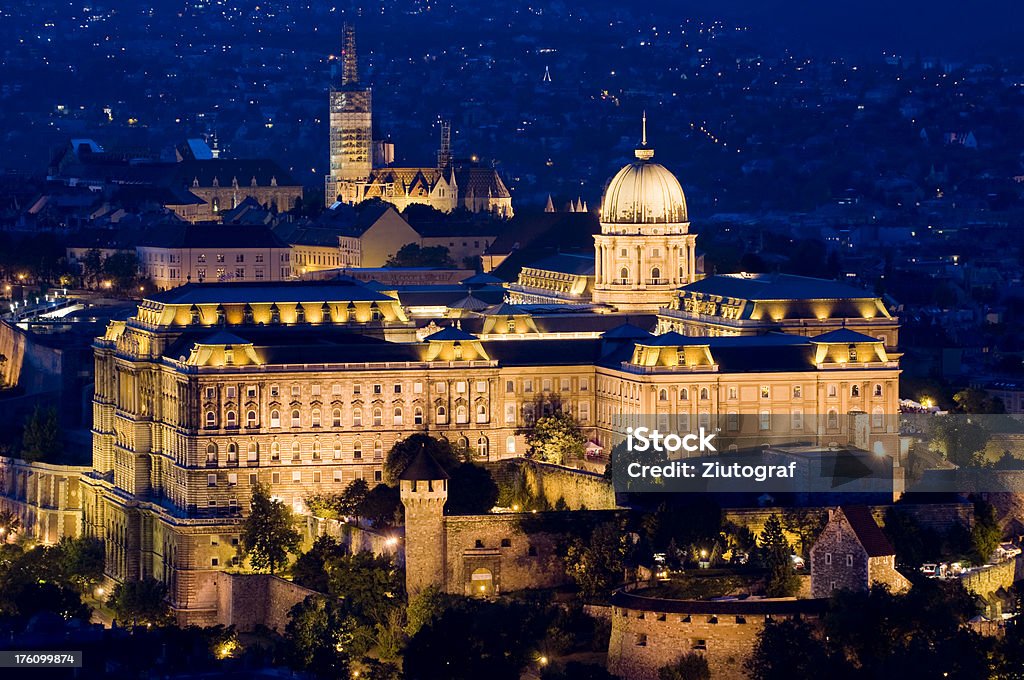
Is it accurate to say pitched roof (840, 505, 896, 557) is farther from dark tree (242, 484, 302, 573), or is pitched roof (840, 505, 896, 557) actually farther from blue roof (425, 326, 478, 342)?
blue roof (425, 326, 478, 342)

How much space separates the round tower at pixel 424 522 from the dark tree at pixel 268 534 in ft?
32.3

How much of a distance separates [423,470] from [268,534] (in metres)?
10.9

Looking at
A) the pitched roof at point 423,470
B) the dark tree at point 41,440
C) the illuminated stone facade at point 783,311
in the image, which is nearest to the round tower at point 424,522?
the pitched roof at point 423,470

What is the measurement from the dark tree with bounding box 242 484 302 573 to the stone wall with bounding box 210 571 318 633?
0.94m

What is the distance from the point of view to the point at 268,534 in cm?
12862

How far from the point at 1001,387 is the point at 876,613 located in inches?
2521

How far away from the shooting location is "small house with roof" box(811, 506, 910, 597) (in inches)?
4353

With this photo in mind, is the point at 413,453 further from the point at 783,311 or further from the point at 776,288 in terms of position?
the point at 776,288

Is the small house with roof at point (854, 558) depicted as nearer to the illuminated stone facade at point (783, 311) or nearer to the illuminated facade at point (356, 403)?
the illuminated facade at point (356, 403)

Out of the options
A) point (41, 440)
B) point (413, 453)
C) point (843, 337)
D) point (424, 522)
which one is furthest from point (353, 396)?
point (41, 440)

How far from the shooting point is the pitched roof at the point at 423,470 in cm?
11944

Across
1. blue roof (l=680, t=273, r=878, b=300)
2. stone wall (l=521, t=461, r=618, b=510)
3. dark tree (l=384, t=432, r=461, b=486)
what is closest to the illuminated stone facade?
blue roof (l=680, t=273, r=878, b=300)

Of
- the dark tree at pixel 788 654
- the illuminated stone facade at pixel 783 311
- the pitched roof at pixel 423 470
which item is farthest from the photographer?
the illuminated stone facade at pixel 783 311

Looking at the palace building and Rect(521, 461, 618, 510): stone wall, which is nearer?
Rect(521, 461, 618, 510): stone wall
